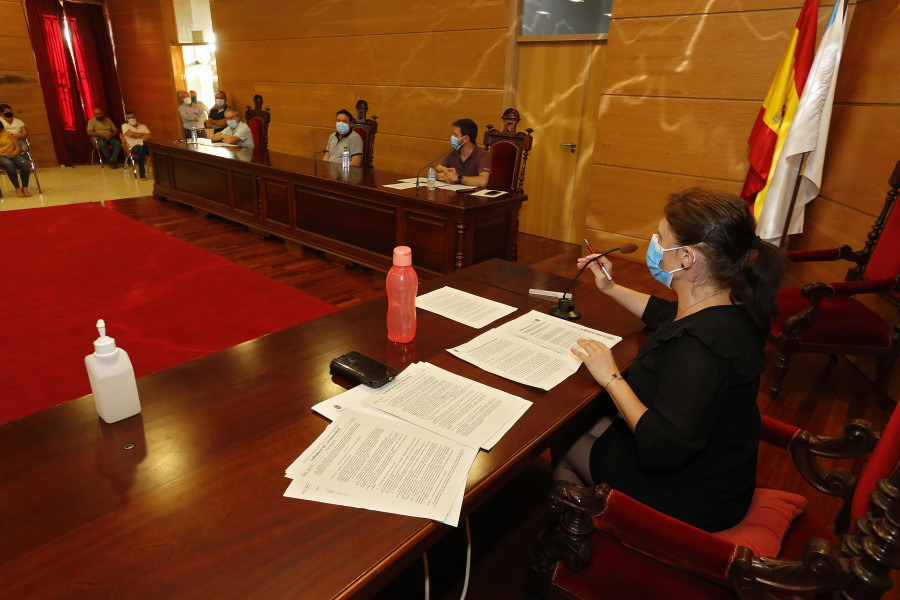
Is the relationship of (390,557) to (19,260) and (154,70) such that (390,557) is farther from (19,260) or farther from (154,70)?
(154,70)

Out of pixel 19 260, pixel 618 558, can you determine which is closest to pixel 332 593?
pixel 618 558

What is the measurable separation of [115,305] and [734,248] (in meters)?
3.45

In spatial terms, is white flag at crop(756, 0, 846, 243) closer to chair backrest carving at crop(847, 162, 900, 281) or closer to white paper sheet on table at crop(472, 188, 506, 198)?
chair backrest carving at crop(847, 162, 900, 281)

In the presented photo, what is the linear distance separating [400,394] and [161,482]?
456mm

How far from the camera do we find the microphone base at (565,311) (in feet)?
5.07

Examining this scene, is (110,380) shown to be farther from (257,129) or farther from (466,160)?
(257,129)

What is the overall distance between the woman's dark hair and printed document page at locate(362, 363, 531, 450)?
505 millimetres

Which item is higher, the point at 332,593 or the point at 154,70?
the point at 154,70

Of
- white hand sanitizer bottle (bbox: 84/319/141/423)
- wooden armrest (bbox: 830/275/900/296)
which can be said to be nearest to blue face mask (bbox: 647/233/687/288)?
white hand sanitizer bottle (bbox: 84/319/141/423)

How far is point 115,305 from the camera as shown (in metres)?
3.26

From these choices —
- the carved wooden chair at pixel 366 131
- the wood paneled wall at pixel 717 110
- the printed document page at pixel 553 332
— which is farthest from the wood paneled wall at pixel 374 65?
the printed document page at pixel 553 332

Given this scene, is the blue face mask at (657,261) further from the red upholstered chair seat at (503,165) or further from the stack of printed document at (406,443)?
the red upholstered chair seat at (503,165)

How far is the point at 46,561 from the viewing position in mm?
685

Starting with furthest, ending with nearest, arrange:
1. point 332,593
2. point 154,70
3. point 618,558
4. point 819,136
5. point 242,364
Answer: point 154,70
point 819,136
point 242,364
point 618,558
point 332,593
